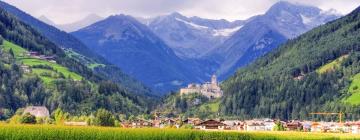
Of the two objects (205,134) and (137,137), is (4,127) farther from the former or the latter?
(205,134)

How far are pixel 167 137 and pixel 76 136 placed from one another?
77.9ft

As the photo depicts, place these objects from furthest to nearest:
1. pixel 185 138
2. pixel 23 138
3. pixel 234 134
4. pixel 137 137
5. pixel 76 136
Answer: pixel 234 134 < pixel 185 138 < pixel 137 137 < pixel 76 136 < pixel 23 138

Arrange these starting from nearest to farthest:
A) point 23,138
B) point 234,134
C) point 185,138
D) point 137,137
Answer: point 23,138 < point 137,137 < point 185,138 < point 234,134

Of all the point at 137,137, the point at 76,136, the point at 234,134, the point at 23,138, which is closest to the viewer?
the point at 23,138

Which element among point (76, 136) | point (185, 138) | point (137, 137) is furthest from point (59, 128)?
point (185, 138)

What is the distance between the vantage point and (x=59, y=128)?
447ft

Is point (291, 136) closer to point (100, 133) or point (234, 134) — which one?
point (234, 134)

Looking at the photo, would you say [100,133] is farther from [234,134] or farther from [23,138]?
[234,134]

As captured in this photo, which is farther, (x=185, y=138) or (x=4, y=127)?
(x=185, y=138)

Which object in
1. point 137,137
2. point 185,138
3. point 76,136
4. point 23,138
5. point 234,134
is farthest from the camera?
point 234,134

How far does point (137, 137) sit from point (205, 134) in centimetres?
1913

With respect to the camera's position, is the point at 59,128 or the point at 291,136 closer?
the point at 59,128

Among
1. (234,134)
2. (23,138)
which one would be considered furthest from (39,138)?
(234,134)

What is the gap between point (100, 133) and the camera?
463 ft
